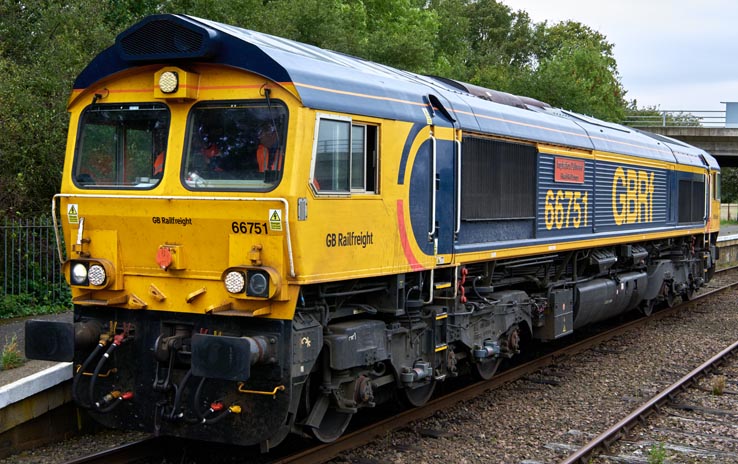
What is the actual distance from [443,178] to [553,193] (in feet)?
10.5

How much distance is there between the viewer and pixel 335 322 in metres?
7.30

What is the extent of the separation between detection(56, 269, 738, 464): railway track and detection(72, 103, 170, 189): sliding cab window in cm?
236

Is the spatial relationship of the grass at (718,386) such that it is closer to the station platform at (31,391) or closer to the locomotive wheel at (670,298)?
the locomotive wheel at (670,298)

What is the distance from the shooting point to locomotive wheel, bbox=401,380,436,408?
8492mm

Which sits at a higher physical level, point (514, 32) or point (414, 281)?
point (514, 32)

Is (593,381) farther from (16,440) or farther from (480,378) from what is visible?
(16,440)

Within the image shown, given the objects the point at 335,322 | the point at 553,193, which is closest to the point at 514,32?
the point at 553,193

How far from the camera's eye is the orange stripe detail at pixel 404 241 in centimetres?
750

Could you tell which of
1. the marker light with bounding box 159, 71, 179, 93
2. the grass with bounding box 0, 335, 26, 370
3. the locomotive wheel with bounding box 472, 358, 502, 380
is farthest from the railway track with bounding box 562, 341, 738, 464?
the grass with bounding box 0, 335, 26, 370

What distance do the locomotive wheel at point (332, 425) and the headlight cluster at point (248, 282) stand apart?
1.66 meters

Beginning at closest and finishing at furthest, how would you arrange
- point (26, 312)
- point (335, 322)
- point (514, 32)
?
point (335, 322) → point (26, 312) → point (514, 32)

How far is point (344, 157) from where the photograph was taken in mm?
6773

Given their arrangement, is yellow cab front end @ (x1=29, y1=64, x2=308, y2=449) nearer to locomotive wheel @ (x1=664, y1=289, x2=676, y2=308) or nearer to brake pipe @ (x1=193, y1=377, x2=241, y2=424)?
brake pipe @ (x1=193, y1=377, x2=241, y2=424)

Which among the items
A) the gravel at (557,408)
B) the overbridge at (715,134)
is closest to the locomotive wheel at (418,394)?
the gravel at (557,408)
